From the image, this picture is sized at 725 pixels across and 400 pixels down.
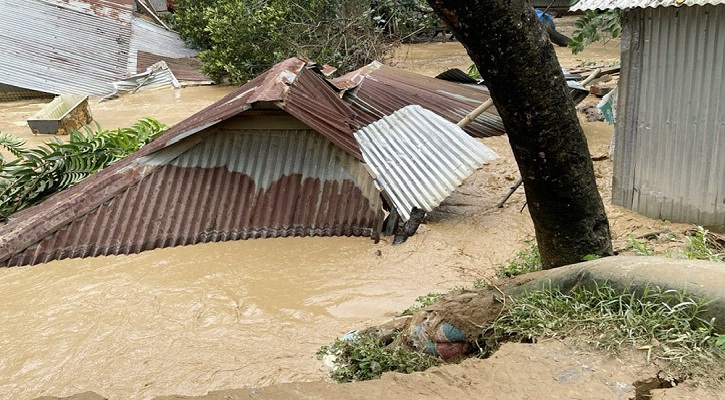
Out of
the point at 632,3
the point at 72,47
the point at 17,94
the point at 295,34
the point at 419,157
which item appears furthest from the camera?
the point at 72,47

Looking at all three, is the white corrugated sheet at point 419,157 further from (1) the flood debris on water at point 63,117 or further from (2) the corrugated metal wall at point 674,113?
(1) the flood debris on water at point 63,117

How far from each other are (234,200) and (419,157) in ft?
5.94

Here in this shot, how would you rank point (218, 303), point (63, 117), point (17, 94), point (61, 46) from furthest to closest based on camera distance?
point (61, 46), point (17, 94), point (63, 117), point (218, 303)

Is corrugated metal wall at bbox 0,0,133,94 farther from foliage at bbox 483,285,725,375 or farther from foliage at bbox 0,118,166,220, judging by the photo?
foliage at bbox 483,285,725,375

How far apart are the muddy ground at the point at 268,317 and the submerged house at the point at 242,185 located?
0.21 meters

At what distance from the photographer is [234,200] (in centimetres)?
584

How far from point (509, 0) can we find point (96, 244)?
4.31m

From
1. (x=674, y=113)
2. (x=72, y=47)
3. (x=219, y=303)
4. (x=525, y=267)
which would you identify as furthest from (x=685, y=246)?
(x=72, y=47)

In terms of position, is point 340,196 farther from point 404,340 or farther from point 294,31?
point 294,31

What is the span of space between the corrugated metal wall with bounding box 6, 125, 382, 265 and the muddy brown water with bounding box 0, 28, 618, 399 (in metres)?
0.16

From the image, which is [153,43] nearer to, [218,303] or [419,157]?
[419,157]

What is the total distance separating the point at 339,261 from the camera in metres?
5.23

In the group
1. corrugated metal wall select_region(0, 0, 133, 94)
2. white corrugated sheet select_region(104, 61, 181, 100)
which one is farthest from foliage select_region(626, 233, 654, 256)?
corrugated metal wall select_region(0, 0, 133, 94)

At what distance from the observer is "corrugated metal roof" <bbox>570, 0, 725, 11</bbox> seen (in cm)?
474
